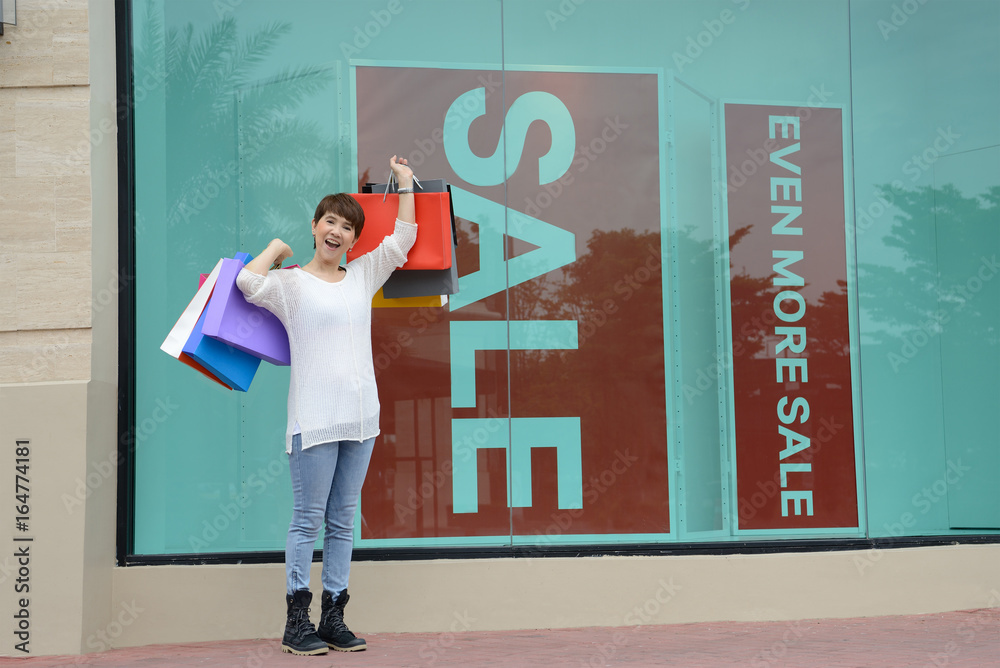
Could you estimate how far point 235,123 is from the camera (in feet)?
16.3

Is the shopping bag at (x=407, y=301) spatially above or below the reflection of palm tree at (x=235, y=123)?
below

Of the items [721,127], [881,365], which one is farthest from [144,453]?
[881,365]

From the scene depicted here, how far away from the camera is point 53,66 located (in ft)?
14.2

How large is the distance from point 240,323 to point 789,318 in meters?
3.35

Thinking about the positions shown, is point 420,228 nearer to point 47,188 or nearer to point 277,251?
point 277,251

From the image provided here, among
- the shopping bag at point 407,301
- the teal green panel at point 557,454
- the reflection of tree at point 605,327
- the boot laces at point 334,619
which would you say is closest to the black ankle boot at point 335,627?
the boot laces at point 334,619

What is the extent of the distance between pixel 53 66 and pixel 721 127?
A: 150 inches

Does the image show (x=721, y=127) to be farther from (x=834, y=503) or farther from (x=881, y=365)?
(x=834, y=503)

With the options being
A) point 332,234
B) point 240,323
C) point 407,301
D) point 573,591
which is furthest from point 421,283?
point 573,591

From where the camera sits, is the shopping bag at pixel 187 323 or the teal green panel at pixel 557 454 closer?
the shopping bag at pixel 187 323

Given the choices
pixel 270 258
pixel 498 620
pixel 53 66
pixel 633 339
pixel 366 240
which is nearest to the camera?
pixel 270 258

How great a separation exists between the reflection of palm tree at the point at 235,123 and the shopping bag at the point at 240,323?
1.37m

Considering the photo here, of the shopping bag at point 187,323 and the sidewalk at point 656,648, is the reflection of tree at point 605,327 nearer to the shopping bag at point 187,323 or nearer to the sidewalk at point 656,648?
the sidewalk at point 656,648

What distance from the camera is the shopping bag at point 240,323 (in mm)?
3521
